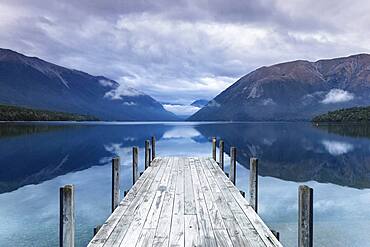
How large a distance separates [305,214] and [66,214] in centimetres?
435

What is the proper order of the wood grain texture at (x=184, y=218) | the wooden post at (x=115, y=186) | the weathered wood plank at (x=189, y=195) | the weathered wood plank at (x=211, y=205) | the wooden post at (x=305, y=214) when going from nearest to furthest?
the wooden post at (x=305, y=214) → the wood grain texture at (x=184, y=218) → the weathered wood plank at (x=211, y=205) → the weathered wood plank at (x=189, y=195) → the wooden post at (x=115, y=186)

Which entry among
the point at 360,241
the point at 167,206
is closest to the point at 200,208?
Result: the point at 167,206

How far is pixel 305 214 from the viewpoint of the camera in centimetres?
609

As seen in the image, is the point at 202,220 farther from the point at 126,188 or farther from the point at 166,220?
the point at 126,188

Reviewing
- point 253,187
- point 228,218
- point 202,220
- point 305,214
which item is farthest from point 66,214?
point 253,187

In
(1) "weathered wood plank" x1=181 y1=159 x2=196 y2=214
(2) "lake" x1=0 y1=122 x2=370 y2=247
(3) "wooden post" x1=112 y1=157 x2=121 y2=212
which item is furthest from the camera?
(2) "lake" x1=0 y1=122 x2=370 y2=247

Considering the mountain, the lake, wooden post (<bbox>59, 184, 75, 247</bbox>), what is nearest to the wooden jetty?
wooden post (<bbox>59, 184, 75, 247</bbox>)

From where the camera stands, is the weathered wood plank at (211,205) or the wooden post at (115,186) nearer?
the weathered wood plank at (211,205)

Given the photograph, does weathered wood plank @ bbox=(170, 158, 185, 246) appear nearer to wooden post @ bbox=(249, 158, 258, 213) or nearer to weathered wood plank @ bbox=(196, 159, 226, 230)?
weathered wood plank @ bbox=(196, 159, 226, 230)

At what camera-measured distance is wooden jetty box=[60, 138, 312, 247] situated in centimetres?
622

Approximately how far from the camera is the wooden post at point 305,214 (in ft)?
19.8

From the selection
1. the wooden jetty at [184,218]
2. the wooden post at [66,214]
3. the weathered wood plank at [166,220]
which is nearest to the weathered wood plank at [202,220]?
the wooden jetty at [184,218]

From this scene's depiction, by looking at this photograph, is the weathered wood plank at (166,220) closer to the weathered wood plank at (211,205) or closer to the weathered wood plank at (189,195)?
the weathered wood plank at (189,195)

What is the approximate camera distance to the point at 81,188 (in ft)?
63.2
